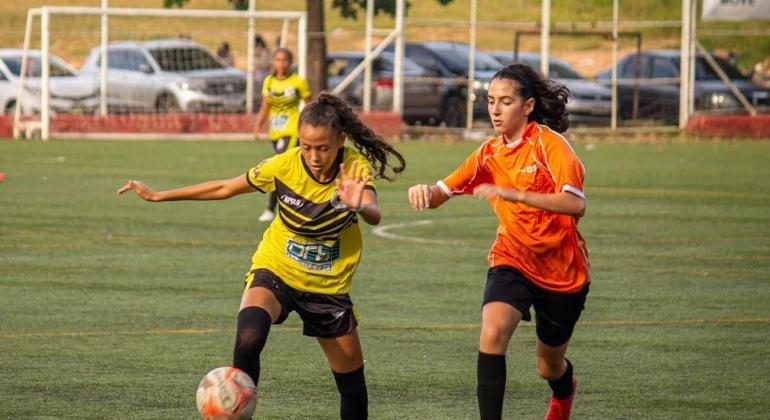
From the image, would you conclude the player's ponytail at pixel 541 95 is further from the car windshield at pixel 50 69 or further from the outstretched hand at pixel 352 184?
the car windshield at pixel 50 69

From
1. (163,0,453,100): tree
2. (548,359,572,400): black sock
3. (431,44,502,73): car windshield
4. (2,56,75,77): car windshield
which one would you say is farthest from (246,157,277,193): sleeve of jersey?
(2,56,75,77): car windshield

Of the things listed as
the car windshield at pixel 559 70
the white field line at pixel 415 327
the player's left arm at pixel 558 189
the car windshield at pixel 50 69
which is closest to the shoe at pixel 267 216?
the white field line at pixel 415 327

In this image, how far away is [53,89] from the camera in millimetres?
32219

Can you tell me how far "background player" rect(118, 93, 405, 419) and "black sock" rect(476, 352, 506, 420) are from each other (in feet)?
1.78

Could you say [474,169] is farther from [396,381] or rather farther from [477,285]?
[477,285]

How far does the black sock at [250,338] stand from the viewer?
258 inches

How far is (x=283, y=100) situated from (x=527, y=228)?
1135cm

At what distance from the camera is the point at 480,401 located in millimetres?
6801

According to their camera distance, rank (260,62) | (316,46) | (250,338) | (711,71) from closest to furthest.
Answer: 1. (250,338)
2. (316,46)
3. (260,62)
4. (711,71)

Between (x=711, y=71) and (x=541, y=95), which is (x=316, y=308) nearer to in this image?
(x=541, y=95)

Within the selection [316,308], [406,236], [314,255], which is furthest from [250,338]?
[406,236]

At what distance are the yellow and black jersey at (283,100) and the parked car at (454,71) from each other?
13.1 meters

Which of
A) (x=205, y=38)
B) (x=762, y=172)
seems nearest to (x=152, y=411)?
(x=762, y=172)

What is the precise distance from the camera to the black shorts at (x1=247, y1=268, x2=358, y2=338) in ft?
22.3
